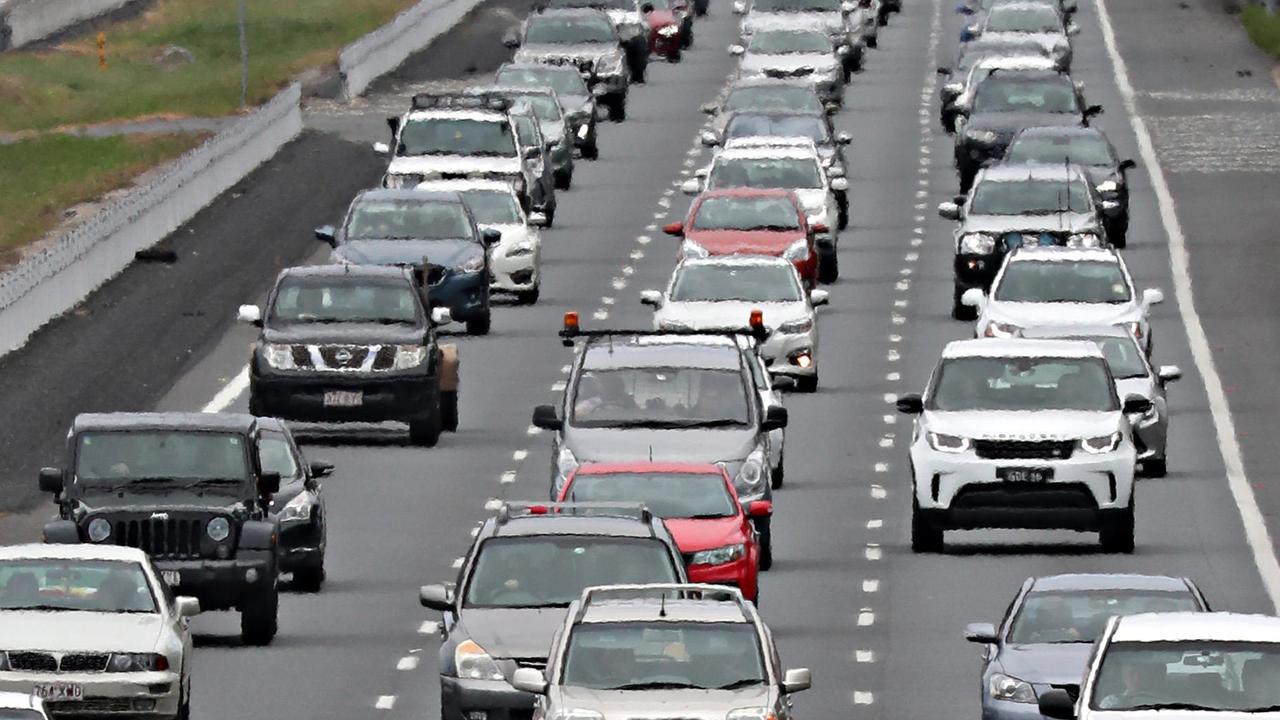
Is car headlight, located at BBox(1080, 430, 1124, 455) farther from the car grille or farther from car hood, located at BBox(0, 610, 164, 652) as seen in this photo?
car hood, located at BBox(0, 610, 164, 652)

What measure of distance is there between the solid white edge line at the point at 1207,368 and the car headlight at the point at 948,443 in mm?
2739

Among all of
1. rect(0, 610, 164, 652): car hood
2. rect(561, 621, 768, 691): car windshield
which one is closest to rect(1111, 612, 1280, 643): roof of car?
rect(561, 621, 768, 691): car windshield

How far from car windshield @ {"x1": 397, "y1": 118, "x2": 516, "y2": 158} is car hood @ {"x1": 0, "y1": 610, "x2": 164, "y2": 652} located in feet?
105

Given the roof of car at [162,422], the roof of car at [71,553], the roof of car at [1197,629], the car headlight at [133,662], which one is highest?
the roof of car at [1197,629]

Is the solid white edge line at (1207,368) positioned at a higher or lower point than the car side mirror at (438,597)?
lower

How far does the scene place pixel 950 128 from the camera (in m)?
74.3

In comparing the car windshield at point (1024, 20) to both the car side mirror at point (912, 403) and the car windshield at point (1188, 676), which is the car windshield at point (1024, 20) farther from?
the car windshield at point (1188, 676)

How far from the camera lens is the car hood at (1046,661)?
2509 cm

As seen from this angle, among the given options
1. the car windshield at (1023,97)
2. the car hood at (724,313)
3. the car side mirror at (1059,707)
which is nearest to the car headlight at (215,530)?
the car side mirror at (1059,707)

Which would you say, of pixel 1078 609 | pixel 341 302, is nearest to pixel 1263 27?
pixel 341 302

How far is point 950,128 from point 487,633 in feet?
163

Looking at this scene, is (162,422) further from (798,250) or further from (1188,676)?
(798,250)

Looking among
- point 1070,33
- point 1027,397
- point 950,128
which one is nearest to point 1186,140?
point 950,128

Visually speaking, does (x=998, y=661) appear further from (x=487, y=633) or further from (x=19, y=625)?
(x=19, y=625)
